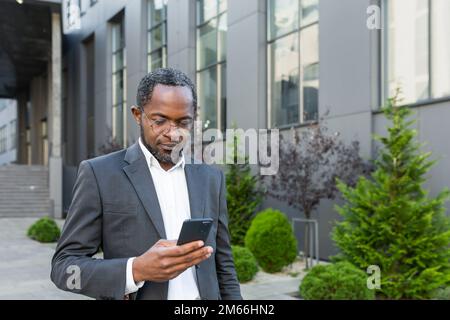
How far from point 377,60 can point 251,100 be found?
3965mm

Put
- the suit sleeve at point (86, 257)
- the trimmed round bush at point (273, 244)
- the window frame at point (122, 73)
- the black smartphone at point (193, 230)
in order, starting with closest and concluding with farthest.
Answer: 1. the black smartphone at point (193, 230)
2. the suit sleeve at point (86, 257)
3. the trimmed round bush at point (273, 244)
4. the window frame at point (122, 73)

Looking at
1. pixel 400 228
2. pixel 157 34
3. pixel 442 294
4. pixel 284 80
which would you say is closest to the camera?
pixel 442 294

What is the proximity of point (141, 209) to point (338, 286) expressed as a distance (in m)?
5.02

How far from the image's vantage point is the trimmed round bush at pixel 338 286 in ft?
20.2

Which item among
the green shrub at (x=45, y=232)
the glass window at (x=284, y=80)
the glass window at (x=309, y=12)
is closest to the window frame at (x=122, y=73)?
the green shrub at (x=45, y=232)

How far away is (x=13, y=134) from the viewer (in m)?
42.7

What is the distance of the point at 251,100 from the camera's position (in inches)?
502

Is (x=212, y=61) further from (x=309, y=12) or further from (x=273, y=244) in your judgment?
(x=273, y=244)

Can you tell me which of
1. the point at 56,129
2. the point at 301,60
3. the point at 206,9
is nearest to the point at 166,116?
the point at 301,60

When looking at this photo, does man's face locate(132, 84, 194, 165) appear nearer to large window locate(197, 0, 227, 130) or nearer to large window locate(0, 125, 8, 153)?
large window locate(197, 0, 227, 130)

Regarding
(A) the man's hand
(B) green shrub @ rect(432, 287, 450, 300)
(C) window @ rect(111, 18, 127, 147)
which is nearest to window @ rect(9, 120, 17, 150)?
(C) window @ rect(111, 18, 127, 147)

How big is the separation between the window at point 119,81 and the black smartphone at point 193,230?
19.6m

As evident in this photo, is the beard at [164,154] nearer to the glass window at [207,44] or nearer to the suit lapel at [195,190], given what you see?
the suit lapel at [195,190]

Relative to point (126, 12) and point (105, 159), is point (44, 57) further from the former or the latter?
point (105, 159)
